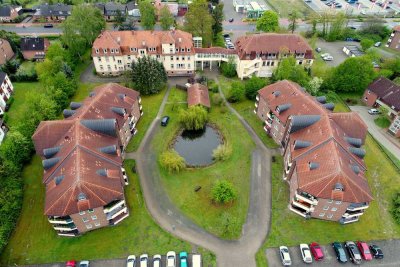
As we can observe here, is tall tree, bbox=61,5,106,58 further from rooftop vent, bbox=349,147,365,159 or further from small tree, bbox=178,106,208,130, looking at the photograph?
rooftop vent, bbox=349,147,365,159

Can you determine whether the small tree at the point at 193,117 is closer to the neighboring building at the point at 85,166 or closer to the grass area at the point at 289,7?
the neighboring building at the point at 85,166

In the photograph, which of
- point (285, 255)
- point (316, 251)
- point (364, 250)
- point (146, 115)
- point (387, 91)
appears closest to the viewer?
point (285, 255)

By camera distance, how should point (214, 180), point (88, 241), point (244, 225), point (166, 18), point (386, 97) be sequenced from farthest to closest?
point (166, 18) → point (386, 97) → point (214, 180) → point (244, 225) → point (88, 241)

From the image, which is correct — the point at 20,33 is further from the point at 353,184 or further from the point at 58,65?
the point at 353,184

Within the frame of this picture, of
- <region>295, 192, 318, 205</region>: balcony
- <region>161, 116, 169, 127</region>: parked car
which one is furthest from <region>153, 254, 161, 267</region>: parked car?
<region>161, 116, 169, 127</region>: parked car

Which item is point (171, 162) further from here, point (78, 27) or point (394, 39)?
point (394, 39)

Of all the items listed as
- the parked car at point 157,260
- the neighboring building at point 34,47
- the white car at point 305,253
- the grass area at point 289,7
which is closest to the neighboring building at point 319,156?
the white car at point 305,253

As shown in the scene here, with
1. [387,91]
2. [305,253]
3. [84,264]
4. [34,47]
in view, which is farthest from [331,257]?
[34,47]
